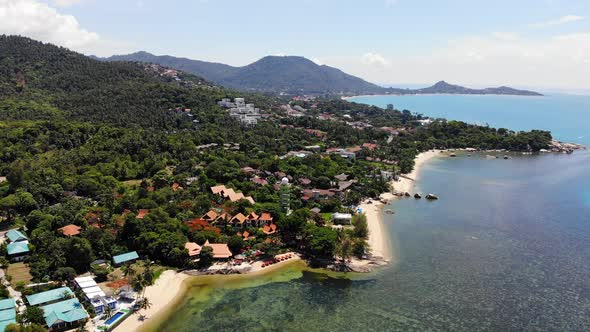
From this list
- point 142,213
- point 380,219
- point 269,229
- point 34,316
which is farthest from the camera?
point 380,219

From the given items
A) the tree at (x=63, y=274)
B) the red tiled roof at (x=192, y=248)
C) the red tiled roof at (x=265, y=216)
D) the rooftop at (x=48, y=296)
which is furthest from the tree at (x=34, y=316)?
the red tiled roof at (x=265, y=216)

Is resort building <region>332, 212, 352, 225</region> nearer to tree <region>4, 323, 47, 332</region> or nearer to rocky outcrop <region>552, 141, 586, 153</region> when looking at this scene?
tree <region>4, 323, 47, 332</region>

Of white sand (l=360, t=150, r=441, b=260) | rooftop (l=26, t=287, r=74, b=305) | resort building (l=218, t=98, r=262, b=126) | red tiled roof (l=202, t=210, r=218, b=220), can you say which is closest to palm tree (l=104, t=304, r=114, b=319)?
rooftop (l=26, t=287, r=74, b=305)

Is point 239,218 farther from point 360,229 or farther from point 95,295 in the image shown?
point 95,295

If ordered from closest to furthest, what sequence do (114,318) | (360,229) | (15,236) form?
(114,318), (15,236), (360,229)

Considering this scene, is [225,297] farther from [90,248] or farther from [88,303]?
[90,248]

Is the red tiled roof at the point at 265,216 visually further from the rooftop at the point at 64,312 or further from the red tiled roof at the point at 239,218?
the rooftop at the point at 64,312

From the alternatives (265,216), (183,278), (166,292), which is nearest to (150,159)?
(265,216)
